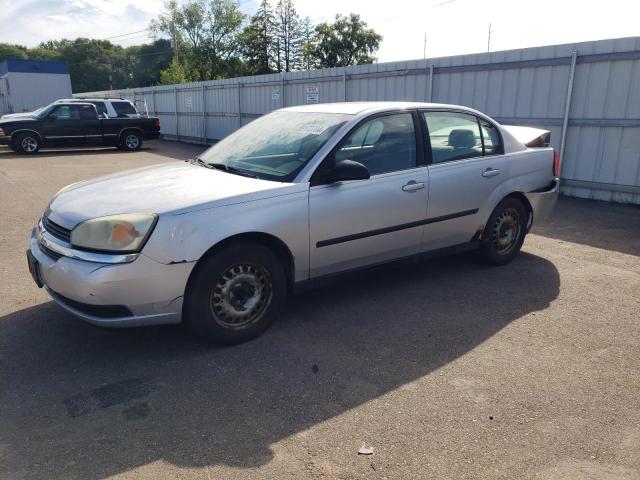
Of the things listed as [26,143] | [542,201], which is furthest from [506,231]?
[26,143]

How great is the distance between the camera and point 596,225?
7.37m

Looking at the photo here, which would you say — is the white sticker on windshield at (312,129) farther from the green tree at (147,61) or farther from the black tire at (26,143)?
the green tree at (147,61)

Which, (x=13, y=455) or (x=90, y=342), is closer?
(x=13, y=455)

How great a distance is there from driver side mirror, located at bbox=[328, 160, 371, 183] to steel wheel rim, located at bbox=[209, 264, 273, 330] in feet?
2.81

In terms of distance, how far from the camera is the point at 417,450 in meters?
2.62

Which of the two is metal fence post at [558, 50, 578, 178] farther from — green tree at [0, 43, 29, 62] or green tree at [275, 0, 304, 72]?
green tree at [0, 43, 29, 62]

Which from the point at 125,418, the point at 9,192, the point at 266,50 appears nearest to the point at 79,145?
the point at 9,192

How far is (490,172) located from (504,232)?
73 cm

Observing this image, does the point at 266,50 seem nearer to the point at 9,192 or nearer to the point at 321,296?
the point at 9,192

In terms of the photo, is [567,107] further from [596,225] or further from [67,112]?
[67,112]

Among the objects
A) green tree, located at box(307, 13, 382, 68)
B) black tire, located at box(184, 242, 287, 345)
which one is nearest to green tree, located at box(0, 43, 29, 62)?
green tree, located at box(307, 13, 382, 68)

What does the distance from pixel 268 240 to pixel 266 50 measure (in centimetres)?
6124

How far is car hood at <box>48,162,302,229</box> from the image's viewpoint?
11.2 ft

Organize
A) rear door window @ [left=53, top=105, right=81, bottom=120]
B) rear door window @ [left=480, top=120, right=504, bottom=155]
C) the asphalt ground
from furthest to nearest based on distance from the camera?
rear door window @ [left=53, top=105, right=81, bottom=120] < rear door window @ [left=480, top=120, right=504, bottom=155] < the asphalt ground
